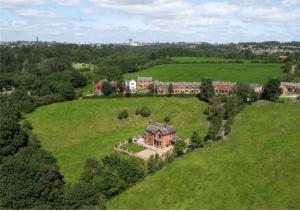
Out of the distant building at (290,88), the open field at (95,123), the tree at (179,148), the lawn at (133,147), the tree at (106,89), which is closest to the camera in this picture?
the tree at (179,148)

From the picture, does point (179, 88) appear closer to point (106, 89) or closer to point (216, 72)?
point (106, 89)

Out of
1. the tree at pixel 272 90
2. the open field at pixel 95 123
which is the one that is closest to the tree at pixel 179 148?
the open field at pixel 95 123

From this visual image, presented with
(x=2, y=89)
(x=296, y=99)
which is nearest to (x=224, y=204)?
(x=296, y=99)

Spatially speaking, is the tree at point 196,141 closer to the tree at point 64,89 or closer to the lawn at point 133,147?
the lawn at point 133,147

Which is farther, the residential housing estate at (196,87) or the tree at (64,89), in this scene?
the residential housing estate at (196,87)

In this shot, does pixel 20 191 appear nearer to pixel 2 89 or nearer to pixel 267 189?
pixel 267 189

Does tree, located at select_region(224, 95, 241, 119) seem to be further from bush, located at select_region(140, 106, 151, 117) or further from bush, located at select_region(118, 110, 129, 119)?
bush, located at select_region(118, 110, 129, 119)

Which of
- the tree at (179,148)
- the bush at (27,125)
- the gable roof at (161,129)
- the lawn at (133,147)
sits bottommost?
the lawn at (133,147)
